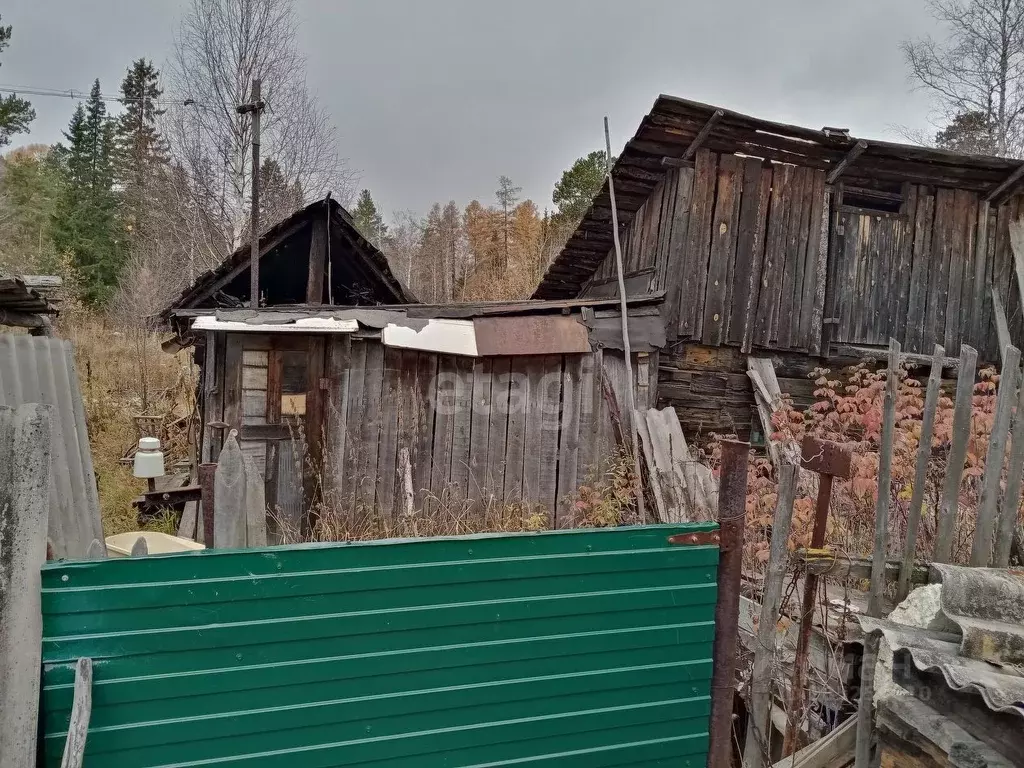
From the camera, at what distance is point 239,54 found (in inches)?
540

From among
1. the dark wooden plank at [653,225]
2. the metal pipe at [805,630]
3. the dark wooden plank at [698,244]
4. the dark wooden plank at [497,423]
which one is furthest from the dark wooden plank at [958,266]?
the metal pipe at [805,630]

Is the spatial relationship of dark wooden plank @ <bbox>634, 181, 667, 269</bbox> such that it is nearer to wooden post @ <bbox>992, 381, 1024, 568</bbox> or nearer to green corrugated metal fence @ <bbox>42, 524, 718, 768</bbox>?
wooden post @ <bbox>992, 381, 1024, 568</bbox>

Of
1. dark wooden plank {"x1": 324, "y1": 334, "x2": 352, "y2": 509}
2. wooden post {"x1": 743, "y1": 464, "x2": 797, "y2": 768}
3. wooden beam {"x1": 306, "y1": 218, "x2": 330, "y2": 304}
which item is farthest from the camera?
wooden beam {"x1": 306, "y1": 218, "x2": 330, "y2": 304}

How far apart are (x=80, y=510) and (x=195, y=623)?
2.32 meters

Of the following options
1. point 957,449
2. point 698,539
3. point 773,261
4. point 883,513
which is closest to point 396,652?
point 698,539

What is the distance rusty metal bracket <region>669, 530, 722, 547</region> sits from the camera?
7.51 feet

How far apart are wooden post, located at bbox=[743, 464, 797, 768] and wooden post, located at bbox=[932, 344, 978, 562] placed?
2.74 ft

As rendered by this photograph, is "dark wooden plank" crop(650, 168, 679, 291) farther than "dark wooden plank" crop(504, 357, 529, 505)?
Yes

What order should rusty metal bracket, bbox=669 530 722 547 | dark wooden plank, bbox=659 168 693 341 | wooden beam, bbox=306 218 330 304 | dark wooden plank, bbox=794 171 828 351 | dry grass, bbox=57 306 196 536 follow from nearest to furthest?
1. rusty metal bracket, bbox=669 530 722 547
2. dark wooden plank, bbox=659 168 693 341
3. dark wooden plank, bbox=794 171 828 351
4. wooden beam, bbox=306 218 330 304
5. dry grass, bbox=57 306 196 536

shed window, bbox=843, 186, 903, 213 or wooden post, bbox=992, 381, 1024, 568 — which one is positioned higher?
shed window, bbox=843, 186, 903, 213

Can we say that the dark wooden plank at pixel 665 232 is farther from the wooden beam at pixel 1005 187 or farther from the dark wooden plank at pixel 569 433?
the wooden beam at pixel 1005 187

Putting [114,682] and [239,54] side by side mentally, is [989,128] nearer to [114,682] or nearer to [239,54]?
[239,54]

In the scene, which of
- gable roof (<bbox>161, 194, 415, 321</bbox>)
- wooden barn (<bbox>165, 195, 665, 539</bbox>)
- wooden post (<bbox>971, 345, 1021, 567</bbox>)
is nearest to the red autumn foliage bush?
wooden post (<bbox>971, 345, 1021, 567</bbox>)

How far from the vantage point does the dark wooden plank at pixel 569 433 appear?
670 cm
